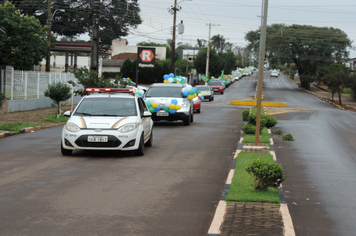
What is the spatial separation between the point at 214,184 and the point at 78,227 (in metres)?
3.33

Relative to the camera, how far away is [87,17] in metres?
53.7

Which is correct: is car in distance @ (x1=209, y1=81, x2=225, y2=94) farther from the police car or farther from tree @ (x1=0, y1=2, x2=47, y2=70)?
the police car

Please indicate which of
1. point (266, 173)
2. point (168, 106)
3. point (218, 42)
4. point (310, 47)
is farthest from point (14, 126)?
point (218, 42)

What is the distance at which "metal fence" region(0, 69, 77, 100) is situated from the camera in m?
22.4

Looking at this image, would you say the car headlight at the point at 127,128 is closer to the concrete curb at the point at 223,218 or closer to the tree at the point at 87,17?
the concrete curb at the point at 223,218

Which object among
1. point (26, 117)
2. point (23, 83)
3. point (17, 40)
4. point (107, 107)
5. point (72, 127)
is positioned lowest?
point (26, 117)

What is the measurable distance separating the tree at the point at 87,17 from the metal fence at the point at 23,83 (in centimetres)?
2711

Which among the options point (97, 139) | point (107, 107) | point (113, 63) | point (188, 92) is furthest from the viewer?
point (113, 63)

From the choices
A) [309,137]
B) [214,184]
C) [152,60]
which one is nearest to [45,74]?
[152,60]

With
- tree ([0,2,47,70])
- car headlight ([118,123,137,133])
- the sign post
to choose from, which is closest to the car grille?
car headlight ([118,123,137,133])

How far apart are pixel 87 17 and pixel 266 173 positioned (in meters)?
49.6

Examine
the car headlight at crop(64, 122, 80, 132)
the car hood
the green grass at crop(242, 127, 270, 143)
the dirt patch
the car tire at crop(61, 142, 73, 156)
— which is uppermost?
the car hood

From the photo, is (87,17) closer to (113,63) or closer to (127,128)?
(113,63)

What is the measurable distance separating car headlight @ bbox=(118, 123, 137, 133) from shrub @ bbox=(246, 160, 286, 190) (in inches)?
169
